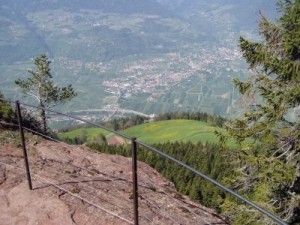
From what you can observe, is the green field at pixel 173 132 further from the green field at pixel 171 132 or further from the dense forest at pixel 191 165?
the dense forest at pixel 191 165

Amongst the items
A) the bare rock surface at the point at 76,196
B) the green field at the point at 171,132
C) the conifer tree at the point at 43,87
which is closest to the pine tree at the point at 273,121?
the bare rock surface at the point at 76,196

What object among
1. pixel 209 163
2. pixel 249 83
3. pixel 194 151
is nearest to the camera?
pixel 249 83

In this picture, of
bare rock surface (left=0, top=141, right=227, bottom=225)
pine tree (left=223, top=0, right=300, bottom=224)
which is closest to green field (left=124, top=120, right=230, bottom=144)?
pine tree (left=223, top=0, right=300, bottom=224)

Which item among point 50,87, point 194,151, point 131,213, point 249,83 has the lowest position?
point 194,151

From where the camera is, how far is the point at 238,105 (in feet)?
41.8

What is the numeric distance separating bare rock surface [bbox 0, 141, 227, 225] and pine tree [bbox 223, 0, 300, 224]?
10.1 ft

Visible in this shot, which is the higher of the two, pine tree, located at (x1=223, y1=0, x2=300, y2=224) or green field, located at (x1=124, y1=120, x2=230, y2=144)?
pine tree, located at (x1=223, y1=0, x2=300, y2=224)

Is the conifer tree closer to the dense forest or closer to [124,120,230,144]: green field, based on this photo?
the dense forest

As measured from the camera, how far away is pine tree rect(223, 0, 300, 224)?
1115cm

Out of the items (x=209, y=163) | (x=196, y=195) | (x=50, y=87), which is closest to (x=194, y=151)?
(x=209, y=163)

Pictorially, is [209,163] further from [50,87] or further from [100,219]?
[100,219]

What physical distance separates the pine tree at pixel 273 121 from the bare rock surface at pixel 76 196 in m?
3.09

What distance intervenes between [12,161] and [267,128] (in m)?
6.70

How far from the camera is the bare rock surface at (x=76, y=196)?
6789mm
